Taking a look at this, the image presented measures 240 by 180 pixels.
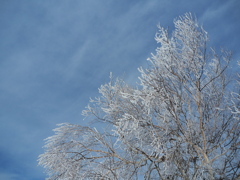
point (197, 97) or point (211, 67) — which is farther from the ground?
point (211, 67)

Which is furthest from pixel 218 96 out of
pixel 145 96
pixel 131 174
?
pixel 131 174

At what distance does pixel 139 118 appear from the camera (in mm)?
5996

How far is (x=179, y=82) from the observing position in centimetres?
655

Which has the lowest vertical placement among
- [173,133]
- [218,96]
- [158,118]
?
[173,133]

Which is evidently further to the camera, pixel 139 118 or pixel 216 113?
pixel 216 113

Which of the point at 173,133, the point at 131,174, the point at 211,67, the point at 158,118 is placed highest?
the point at 211,67

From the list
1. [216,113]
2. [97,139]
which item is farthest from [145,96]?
[216,113]

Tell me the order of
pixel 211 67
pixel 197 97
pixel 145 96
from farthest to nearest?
pixel 211 67 → pixel 197 97 → pixel 145 96

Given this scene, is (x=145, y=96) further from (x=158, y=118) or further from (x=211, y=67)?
(x=211, y=67)

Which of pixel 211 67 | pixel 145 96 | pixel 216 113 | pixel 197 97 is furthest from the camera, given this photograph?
pixel 211 67

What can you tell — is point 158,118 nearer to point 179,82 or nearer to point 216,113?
point 179,82

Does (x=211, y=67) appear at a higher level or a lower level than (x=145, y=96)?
higher

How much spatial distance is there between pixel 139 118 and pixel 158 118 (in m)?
0.99

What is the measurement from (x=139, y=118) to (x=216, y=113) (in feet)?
8.23
